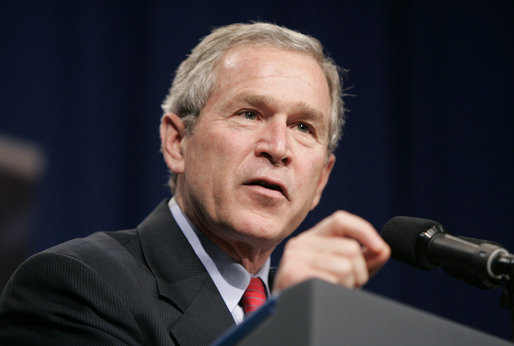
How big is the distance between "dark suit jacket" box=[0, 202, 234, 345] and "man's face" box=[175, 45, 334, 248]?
0.20 meters

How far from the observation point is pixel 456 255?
3.33ft

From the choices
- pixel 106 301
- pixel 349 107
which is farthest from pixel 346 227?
pixel 349 107

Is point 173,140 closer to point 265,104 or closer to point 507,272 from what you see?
point 265,104

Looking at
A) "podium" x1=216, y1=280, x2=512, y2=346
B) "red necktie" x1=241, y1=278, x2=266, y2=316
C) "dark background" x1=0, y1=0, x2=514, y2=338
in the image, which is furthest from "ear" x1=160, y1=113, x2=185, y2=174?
"podium" x1=216, y1=280, x2=512, y2=346

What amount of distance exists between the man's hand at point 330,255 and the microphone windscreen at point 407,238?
0.19m

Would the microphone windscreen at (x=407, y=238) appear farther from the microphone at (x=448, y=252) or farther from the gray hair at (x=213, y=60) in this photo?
the gray hair at (x=213, y=60)

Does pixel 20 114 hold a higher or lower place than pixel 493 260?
lower

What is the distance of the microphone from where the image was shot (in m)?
0.96

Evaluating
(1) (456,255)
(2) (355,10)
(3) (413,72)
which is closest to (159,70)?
(2) (355,10)

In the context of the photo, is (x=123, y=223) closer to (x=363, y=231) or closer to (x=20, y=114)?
(x=20, y=114)

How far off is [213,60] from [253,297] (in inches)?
28.9

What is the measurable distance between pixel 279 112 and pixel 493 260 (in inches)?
34.2

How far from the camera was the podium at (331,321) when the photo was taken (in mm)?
607

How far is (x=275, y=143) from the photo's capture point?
1.65m
